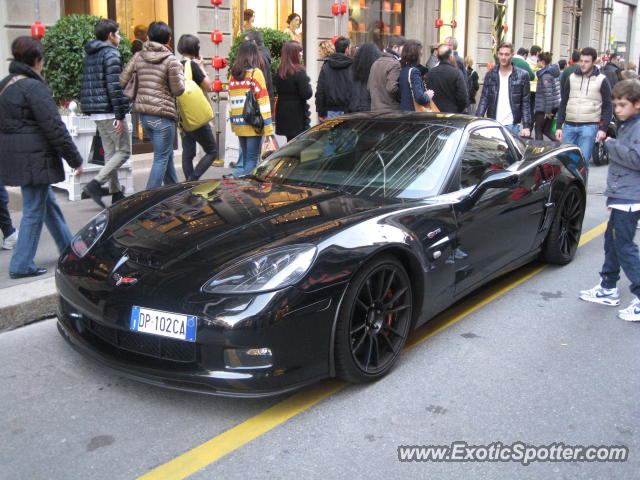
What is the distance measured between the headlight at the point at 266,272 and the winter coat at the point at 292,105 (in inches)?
221

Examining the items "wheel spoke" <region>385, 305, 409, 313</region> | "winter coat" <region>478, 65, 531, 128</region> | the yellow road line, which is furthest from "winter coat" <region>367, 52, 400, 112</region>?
"wheel spoke" <region>385, 305, 409, 313</region>

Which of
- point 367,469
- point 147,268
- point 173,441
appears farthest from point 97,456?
point 367,469

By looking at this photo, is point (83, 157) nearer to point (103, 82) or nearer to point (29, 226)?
point (103, 82)

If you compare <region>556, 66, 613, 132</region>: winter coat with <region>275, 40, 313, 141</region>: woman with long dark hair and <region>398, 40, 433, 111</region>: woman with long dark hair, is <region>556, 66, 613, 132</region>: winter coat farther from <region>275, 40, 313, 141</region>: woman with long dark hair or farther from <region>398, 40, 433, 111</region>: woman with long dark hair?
<region>275, 40, 313, 141</region>: woman with long dark hair

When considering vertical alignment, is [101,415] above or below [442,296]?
below

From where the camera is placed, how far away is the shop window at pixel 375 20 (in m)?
16.5

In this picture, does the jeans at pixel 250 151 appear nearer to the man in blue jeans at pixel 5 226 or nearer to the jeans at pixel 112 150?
the jeans at pixel 112 150

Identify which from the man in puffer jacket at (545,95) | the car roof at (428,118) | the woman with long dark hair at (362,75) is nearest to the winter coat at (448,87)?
the woman with long dark hair at (362,75)

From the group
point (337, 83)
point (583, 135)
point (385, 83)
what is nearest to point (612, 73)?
point (583, 135)

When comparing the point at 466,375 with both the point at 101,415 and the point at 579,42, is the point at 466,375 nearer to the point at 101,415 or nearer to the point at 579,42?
the point at 101,415

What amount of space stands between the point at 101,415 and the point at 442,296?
207 centimetres

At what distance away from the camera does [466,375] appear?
13.1ft

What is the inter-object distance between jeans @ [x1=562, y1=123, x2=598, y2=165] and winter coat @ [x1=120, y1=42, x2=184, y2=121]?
4813 millimetres

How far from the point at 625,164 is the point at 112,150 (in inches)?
205
